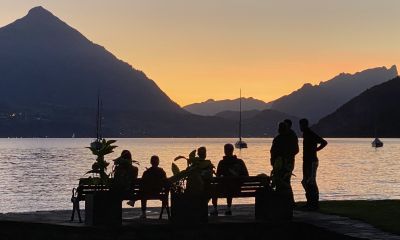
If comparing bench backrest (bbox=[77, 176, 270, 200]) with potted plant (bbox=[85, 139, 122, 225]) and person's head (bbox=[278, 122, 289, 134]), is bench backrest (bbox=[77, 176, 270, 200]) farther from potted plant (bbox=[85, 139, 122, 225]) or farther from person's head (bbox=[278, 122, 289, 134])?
person's head (bbox=[278, 122, 289, 134])

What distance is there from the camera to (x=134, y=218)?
55.9 feet

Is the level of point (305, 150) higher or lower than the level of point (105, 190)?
higher

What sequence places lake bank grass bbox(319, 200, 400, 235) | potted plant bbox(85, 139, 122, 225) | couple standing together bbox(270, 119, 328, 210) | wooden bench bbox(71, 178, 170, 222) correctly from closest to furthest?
potted plant bbox(85, 139, 122, 225) → wooden bench bbox(71, 178, 170, 222) → lake bank grass bbox(319, 200, 400, 235) → couple standing together bbox(270, 119, 328, 210)

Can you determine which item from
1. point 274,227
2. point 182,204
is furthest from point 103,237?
point 274,227

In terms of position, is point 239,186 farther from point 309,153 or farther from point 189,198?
point 309,153

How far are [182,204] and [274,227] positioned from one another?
2.19 meters

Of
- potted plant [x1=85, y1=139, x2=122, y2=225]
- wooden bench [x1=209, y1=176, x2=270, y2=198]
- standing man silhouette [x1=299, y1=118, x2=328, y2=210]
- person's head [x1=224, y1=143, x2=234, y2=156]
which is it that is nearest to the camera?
potted plant [x1=85, y1=139, x2=122, y2=225]

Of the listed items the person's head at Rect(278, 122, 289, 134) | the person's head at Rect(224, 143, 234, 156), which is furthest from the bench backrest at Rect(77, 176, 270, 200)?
the person's head at Rect(278, 122, 289, 134)

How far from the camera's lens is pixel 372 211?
18969 mm

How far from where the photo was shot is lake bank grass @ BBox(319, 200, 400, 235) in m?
16.1

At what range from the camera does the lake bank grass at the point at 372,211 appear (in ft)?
52.9

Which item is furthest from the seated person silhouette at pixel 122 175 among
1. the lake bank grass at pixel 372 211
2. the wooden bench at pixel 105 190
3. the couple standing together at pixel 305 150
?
the lake bank grass at pixel 372 211

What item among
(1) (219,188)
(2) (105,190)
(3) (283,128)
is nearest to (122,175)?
(2) (105,190)

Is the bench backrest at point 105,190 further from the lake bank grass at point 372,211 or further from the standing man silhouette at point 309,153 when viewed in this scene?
the lake bank grass at point 372,211
